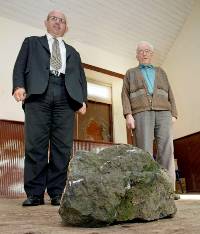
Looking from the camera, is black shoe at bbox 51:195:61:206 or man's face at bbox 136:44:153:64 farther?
man's face at bbox 136:44:153:64

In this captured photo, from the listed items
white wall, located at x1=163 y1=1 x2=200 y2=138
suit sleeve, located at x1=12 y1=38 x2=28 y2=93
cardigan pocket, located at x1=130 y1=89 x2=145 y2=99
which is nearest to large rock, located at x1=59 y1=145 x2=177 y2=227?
suit sleeve, located at x1=12 y1=38 x2=28 y2=93

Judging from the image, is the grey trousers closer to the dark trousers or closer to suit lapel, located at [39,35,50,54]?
the dark trousers

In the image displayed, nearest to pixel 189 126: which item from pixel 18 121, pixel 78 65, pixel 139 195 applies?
pixel 18 121

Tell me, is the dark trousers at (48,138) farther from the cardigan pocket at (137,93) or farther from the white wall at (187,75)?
the white wall at (187,75)

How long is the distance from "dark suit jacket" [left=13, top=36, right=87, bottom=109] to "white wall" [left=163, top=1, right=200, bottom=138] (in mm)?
2915

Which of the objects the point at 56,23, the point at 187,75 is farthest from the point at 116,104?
the point at 56,23

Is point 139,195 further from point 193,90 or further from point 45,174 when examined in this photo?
point 193,90

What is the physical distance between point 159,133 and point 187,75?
2739 millimetres

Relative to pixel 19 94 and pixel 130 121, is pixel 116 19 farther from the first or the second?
pixel 19 94

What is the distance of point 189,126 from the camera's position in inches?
181

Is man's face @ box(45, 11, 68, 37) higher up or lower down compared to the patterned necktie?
higher up

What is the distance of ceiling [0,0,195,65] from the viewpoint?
391 cm

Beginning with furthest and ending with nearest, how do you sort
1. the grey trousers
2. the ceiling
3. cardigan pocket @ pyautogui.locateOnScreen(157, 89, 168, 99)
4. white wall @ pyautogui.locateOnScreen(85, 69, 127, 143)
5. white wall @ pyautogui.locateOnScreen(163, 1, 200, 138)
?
white wall @ pyautogui.locateOnScreen(85, 69, 127, 143)
white wall @ pyautogui.locateOnScreen(163, 1, 200, 138)
the ceiling
cardigan pocket @ pyautogui.locateOnScreen(157, 89, 168, 99)
the grey trousers

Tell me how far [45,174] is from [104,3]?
9.75 feet
